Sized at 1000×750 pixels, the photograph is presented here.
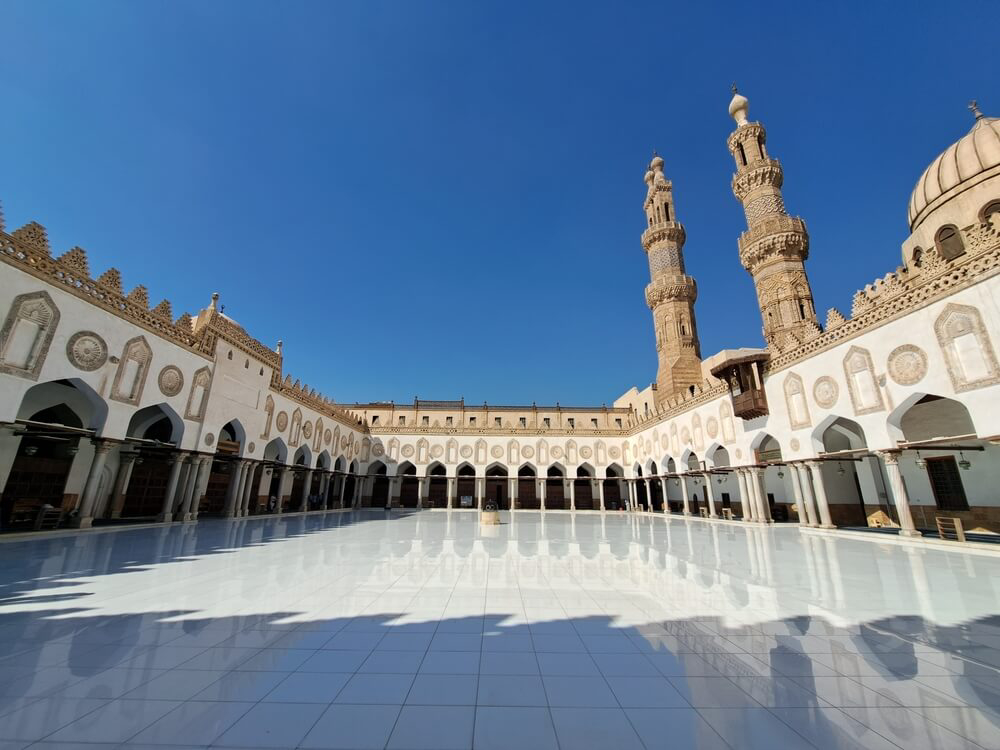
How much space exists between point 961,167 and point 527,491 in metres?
28.8

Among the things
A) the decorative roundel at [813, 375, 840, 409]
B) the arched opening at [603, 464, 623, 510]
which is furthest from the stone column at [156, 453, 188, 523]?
the arched opening at [603, 464, 623, 510]

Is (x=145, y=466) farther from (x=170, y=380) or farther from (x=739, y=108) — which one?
(x=739, y=108)

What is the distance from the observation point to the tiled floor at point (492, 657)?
2322mm

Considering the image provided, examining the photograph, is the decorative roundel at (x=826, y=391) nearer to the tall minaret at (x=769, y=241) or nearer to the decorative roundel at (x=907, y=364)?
the decorative roundel at (x=907, y=364)

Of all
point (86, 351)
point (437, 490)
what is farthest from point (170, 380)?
point (437, 490)

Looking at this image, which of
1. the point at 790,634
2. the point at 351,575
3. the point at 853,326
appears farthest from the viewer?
the point at 853,326

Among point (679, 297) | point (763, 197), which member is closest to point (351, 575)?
point (763, 197)

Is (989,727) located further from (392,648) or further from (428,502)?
(428,502)

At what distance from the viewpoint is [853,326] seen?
40.0 ft

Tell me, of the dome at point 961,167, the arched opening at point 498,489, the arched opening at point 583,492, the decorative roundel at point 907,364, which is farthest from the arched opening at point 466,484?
the dome at point 961,167

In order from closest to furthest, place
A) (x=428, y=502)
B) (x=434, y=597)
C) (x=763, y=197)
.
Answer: (x=434, y=597)
(x=763, y=197)
(x=428, y=502)

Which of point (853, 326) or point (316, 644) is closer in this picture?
point (316, 644)

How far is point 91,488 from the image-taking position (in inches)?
438

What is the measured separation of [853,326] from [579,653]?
44.2 ft
